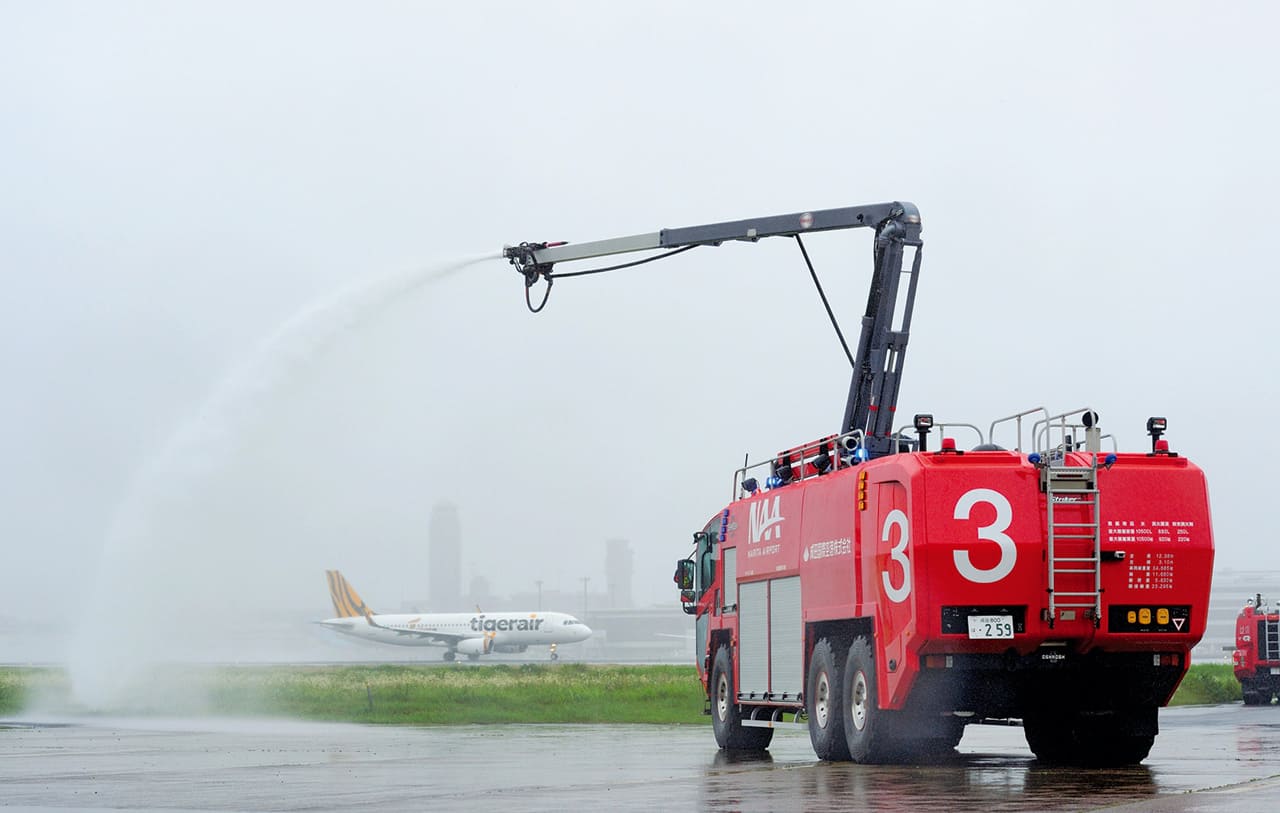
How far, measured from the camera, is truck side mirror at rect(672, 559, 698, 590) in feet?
81.5

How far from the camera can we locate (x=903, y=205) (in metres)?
21.1

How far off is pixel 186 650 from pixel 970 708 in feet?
83.6

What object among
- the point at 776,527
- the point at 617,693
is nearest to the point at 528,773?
the point at 776,527

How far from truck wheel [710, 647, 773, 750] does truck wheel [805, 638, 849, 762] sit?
3.15 meters

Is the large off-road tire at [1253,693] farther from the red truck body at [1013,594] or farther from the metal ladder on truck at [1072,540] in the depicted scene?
the metal ladder on truck at [1072,540]

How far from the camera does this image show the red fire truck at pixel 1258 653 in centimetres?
3884

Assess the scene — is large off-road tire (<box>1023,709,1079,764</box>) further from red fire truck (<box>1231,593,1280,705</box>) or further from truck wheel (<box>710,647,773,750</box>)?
red fire truck (<box>1231,593,1280,705</box>)

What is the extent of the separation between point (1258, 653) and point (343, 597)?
3345 inches

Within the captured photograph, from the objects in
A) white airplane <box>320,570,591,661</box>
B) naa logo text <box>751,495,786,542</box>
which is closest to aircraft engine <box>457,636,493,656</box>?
white airplane <box>320,570,591,661</box>

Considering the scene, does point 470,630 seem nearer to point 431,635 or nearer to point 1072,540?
point 431,635

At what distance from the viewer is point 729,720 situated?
22250 millimetres

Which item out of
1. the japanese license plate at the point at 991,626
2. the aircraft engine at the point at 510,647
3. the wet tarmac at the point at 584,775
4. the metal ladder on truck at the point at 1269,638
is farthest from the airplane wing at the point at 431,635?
the japanese license plate at the point at 991,626

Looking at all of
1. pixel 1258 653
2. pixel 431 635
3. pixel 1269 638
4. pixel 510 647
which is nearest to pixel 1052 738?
pixel 1269 638

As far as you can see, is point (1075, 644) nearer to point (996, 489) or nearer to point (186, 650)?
point (996, 489)
